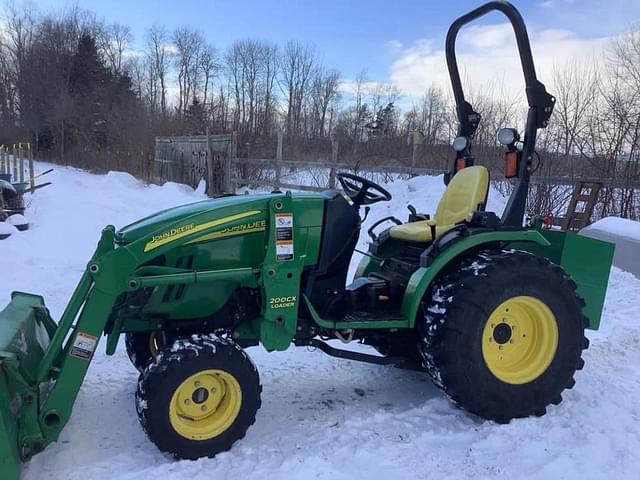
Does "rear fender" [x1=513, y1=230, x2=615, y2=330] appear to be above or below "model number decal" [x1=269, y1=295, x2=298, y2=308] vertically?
above

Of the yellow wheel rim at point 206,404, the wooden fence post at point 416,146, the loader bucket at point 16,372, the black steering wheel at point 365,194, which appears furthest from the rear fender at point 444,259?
the wooden fence post at point 416,146

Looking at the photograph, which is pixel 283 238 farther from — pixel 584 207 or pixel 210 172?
pixel 210 172

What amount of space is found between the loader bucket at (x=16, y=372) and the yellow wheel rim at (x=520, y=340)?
2427 mm

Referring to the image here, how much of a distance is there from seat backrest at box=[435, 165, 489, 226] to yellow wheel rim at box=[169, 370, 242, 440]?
1865 mm

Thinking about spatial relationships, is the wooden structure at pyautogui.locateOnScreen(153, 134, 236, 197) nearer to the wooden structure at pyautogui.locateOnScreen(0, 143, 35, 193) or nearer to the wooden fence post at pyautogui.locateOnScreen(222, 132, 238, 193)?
the wooden fence post at pyautogui.locateOnScreen(222, 132, 238, 193)

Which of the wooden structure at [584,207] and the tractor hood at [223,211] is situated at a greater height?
the tractor hood at [223,211]

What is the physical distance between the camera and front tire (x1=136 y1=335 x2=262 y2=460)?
106 inches

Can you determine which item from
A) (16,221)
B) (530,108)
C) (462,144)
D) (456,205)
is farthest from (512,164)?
(16,221)

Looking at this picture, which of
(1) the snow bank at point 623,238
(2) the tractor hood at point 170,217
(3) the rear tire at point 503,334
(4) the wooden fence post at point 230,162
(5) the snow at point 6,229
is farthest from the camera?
(4) the wooden fence post at point 230,162

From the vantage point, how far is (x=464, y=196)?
3.76 meters

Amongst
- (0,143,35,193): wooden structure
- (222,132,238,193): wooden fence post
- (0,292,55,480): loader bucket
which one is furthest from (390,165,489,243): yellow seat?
(0,143,35,193): wooden structure

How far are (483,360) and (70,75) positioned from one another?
40659 mm

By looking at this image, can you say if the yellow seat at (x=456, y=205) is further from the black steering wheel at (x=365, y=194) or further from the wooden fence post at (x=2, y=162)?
the wooden fence post at (x=2, y=162)

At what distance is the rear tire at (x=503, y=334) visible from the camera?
3131 mm
